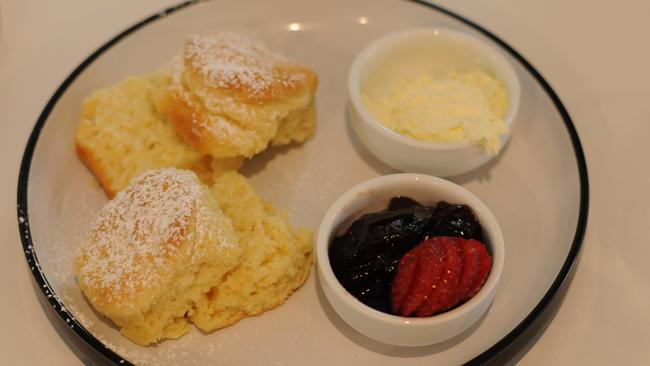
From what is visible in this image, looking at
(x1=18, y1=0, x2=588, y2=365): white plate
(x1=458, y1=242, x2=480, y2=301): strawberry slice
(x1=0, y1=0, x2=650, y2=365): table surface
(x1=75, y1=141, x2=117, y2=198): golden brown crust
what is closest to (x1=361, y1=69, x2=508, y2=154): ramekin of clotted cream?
(x1=18, y1=0, x2=588, y2=365): white plate

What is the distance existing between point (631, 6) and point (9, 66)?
3.19 meters

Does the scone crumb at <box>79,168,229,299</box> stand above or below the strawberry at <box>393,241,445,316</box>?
above

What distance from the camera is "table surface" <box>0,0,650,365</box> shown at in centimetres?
226

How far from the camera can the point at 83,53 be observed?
3.32 meters

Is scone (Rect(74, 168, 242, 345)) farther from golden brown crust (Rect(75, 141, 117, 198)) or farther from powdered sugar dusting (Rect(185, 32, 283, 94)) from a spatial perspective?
powdered sugar dusting (Rect(185, 32, 283, 94))

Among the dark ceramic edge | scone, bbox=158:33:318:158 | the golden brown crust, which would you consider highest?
scone, bbox=158:33:318:158

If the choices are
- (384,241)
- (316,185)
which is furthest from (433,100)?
(384,241)

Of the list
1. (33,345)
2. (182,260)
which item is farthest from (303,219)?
(33,345)

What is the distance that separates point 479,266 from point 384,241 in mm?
312

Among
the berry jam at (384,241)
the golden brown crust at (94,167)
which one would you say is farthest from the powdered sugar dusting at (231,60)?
the berry jam at (384,241)

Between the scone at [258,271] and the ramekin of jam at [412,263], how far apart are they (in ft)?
0.52

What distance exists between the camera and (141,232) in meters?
2.16

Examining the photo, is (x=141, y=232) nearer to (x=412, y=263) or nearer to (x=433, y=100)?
(x=412, y=263)

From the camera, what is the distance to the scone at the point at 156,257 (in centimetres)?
208
